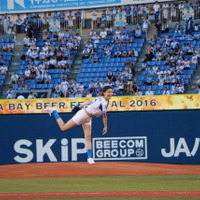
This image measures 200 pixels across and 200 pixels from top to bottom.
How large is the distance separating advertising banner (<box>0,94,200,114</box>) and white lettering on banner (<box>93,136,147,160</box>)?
6.17ft

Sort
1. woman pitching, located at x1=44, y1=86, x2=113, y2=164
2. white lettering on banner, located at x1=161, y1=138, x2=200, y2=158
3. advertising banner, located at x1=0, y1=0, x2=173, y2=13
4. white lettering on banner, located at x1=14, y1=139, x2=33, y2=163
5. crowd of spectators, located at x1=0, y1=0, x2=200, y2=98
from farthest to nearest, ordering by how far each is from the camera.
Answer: advertising banner, located at x1=0, y1=0, x2=173, y2=13
crowd of spectators, located at x1=0, y1=0, x2=200, y2=98
white lettering on banner, located at x1=14, y1=139, x2=33, y2=163
white lettering on banner, located at x1=161, y1=138, x2=200, y2=158
woman pitching, located at x1=44, y1=86, x2=113, y2=164

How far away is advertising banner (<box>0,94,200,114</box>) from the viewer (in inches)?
824

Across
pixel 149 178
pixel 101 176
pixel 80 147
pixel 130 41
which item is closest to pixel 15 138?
pixel 80 147

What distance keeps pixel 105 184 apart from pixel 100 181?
2.87ft

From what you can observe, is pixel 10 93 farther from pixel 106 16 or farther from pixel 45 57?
pixel 106 16

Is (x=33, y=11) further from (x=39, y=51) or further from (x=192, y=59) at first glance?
(x=192, y=59)

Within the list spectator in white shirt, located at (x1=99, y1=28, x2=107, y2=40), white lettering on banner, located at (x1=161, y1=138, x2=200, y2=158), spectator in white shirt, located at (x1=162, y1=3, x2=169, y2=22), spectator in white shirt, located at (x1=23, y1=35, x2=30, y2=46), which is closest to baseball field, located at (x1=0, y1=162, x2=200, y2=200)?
white lettering on banner, located at (x1=161, y1=138, x2=200, y2=158)

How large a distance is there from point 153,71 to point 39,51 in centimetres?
816

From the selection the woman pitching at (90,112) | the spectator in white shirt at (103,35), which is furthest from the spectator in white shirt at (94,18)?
the woman pitching at (90,112)

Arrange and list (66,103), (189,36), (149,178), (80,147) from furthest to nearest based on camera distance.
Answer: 1. (189,36)
2. (66,103)
3. (80,147)
4. (149,178)

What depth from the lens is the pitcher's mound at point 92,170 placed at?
16031mm

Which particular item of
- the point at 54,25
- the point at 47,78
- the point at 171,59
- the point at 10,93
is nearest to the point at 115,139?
the point at 171,59

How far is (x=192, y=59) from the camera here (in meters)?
29.3

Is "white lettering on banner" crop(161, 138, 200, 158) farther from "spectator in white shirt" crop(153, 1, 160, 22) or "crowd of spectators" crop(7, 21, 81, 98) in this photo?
"spectator in white shirt" crop(153, 1, 160, 22)
